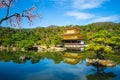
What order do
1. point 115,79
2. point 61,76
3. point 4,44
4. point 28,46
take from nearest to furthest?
1. point 115,79
2. point 61,76
3. point 28,46
4. point 4,44

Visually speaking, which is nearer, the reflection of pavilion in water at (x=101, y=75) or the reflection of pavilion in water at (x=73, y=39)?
the reflection of pavilion in water at (x=101, y=75)

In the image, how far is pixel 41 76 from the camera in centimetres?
1451

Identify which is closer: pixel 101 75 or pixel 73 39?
pixel 101 75

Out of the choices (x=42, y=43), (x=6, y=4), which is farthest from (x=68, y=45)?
(x=6, y=4)

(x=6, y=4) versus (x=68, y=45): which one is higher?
(x=6, y=4)

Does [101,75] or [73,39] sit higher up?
[73,39]

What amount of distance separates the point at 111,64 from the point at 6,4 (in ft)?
47.7

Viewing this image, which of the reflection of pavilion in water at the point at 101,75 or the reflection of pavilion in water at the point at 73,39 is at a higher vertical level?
the reflection of pavilion in water at the point at 73,39

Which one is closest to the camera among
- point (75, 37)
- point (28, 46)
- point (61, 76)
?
point (61, 76)

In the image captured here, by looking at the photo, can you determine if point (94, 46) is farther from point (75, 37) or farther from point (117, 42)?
point (75, 37)

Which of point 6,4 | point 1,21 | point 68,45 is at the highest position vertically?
point 6,4

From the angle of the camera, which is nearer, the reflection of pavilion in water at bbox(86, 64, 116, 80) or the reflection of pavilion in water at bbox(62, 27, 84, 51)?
the reflection of pavilion in water at bbox(86, 64, 116, 80)

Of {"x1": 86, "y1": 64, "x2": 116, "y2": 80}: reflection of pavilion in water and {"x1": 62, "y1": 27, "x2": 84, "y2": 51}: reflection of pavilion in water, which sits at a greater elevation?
{"x1": 62, "y1": 27, "x2": 84, "y2": 51}: reflection of pavilion in water

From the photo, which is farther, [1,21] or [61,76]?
[61,76]
